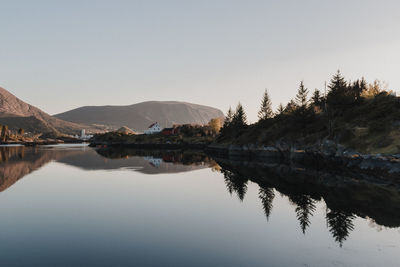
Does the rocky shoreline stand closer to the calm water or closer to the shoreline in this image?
the shoreline

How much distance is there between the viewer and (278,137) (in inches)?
3182

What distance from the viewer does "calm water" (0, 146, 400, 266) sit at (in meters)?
13.9

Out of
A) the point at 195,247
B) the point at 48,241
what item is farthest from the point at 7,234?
the point at 195,247

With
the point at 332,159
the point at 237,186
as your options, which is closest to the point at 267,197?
the point at 237,186

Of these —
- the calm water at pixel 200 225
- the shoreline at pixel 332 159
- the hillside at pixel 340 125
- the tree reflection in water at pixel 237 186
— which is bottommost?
the calm water at pixel 200 225

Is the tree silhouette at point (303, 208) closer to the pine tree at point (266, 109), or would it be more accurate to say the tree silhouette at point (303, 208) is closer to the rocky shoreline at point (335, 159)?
the rocky shoreline at point (335, 159)

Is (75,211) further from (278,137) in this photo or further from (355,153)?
(278,137)

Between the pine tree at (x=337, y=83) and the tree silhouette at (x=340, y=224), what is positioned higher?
the pine tree at (x=337, y=83)

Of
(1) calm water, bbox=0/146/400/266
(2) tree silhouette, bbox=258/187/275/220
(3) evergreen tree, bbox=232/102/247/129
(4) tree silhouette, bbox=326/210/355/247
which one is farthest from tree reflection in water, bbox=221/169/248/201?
(3) evergreen tree, bbox=232/102/247/129

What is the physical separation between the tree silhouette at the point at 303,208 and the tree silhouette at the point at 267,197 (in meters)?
2.20

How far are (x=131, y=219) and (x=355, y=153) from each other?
4393 centimetres

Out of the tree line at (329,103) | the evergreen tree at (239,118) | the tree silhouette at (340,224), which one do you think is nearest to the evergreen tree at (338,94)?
the tree line at (329,103)

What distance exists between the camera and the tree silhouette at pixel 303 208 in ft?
66.9

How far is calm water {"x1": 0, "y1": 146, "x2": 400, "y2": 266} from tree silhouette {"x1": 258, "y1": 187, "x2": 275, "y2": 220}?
9cm
